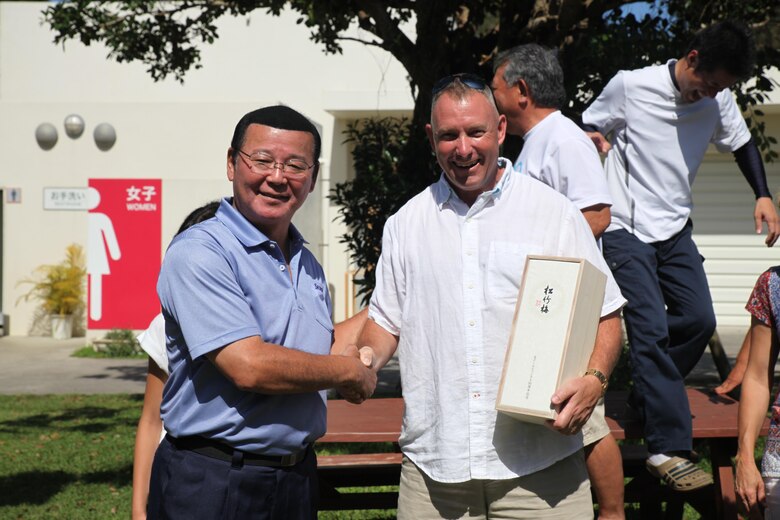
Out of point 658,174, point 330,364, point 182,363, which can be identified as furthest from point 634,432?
Answer: point 182,363

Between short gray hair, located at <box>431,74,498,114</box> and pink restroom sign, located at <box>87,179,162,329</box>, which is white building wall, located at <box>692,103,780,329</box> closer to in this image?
pink restroom sign, located at <box>87,179,162,329</box>

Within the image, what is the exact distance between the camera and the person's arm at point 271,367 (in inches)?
101

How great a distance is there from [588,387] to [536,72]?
54.3 inches

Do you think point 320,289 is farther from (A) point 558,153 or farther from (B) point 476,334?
(A) point 558,153

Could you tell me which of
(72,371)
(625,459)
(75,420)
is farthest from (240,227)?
(72,371)

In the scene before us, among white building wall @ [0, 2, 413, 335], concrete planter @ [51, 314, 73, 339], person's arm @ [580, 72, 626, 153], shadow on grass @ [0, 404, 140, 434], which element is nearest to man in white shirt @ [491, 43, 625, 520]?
person's arm @ [580, 72, 626, 153]

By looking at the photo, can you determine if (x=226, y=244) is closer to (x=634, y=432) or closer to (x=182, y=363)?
(x=182, y=363)

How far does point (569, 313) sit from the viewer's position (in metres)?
2.80

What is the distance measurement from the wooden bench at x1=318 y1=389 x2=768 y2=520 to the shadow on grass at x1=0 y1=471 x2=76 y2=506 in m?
2.28

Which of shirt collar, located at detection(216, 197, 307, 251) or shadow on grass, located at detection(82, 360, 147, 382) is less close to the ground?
shirt collar, located at detection(216, 197, 307, 251)

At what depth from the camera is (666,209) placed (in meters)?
4.23

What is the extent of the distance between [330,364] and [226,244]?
1.42 ft

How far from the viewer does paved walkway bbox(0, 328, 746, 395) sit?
11430 mm

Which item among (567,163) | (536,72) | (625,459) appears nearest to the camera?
(567,163)
